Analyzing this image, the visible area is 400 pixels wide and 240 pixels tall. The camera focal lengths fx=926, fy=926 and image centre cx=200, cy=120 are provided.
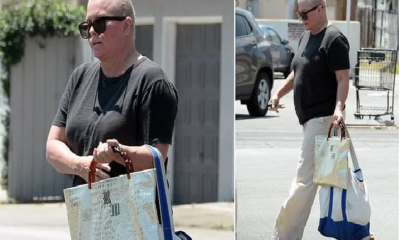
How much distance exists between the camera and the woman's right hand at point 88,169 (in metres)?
3.35

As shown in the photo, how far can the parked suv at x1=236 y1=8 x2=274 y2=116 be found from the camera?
976cm

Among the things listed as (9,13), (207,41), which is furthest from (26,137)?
(207,41)

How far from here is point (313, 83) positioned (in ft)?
20.0

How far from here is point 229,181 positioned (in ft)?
32.9

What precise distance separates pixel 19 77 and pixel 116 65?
7.22 metres

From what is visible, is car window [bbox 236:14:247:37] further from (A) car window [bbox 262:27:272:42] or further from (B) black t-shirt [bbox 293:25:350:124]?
(A) car window [bbox 262:27:272:42]

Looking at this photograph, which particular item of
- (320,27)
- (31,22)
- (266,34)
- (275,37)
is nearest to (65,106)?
(320,27)

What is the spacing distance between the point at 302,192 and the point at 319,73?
794 mm

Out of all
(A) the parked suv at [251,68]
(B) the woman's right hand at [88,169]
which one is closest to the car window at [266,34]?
(A) the parked suv at [251,68]

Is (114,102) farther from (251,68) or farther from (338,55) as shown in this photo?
(251,68)

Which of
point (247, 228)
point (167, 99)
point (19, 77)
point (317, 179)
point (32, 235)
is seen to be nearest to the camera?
point (167, 99)

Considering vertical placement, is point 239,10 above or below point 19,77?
above

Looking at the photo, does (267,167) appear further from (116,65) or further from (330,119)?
(116,65)

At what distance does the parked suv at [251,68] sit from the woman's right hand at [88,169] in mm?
6041
